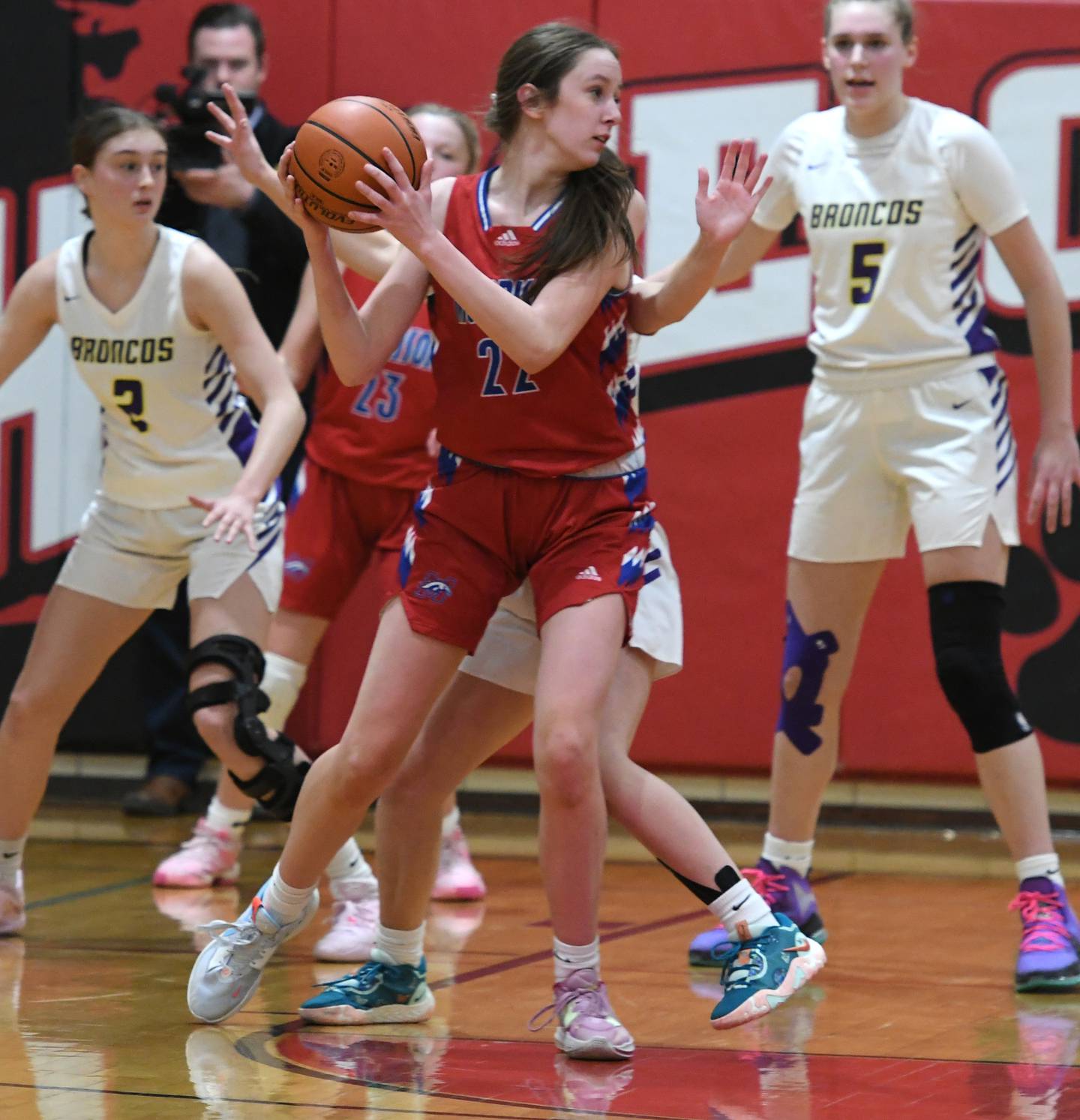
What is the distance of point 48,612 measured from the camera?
184 inches

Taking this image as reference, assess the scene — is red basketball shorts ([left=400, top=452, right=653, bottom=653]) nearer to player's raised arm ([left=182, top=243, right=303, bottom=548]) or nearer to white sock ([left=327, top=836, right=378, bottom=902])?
player's raised arm ([left=182, top=243, right=303, bottom=548])

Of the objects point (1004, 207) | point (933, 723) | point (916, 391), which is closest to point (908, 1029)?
point (916, 391)

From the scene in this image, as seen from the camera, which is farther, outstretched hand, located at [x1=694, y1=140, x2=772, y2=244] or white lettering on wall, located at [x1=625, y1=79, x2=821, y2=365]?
white lettering on wall, located at [x1=625, y1=79, x2=821, y2=365]

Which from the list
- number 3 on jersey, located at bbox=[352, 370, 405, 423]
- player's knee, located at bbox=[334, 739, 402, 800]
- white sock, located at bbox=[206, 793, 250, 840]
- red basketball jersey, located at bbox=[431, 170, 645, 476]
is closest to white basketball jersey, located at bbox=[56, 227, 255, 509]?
number 3 on jersey, located at bbox=[352, 370, 405, 423]

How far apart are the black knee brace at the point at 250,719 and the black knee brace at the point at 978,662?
1504 mm

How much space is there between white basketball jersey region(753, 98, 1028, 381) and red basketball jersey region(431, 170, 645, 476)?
1102mm

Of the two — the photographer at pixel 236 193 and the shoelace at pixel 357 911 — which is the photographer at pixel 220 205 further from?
the shoelace at pixel 357 911

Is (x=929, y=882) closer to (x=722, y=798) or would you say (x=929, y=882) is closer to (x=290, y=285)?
(x=722, y=798)

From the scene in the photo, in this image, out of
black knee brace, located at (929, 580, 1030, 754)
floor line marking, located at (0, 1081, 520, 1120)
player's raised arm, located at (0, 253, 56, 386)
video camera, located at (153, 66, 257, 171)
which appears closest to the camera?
floor line marking, located at (0, 1081, 520, 1120)

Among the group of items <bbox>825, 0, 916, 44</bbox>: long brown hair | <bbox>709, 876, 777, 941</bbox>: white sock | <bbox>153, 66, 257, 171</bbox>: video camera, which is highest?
<bbox>825, 0, 916, 44</bbox>: long brown hair

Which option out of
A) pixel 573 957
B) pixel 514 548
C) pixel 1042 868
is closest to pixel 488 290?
pixel 514 548

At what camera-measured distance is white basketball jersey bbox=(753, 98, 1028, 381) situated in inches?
174

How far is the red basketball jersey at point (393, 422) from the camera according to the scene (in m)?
5.41

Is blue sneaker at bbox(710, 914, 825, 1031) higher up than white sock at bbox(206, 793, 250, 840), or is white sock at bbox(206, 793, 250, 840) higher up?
blue sneaker at bbox(710, 914, 825, 1031)
